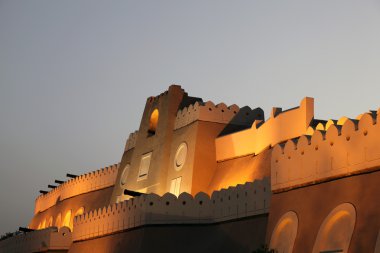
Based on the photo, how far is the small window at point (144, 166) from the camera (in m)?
32.4

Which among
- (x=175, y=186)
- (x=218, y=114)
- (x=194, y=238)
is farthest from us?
(x=218, y=114)

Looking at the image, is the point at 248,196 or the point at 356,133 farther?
the point at 248,196

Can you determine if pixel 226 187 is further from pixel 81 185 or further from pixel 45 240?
pixel 81 185

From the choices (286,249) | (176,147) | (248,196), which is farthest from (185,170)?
(286,249)

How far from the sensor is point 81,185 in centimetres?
3984

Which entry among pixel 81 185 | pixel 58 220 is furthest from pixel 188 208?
pixel 58 220

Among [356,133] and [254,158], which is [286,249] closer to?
[356,133]

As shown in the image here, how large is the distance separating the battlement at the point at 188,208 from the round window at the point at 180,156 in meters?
3.97

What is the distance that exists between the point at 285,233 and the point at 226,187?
9029 mm

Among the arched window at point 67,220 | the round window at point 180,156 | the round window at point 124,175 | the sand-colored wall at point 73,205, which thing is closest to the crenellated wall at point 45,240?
the round window at point 124,175

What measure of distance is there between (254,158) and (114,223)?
572cm

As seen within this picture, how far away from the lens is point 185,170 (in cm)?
2992

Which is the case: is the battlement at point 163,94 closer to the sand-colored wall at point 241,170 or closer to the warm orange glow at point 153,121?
the warm orange glow at point 153,121

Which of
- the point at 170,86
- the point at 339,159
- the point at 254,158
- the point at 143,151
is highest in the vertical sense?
the point at 170,86
